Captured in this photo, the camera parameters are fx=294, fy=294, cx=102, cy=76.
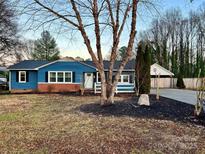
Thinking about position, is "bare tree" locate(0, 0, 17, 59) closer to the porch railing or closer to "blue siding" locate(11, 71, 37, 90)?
"blue siding" locate(11, 71, 37, 90)

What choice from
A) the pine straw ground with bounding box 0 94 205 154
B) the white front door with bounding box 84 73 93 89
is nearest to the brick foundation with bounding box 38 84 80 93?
the white front door with bounding box 84 73 93 89

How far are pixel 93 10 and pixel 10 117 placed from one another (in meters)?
6.18

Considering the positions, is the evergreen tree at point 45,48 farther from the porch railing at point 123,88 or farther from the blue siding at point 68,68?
the porch railing at point 123,88

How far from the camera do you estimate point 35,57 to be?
189 ft

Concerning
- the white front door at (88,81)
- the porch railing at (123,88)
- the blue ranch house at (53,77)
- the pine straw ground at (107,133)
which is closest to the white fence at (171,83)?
the blue ranch house at (53,77)

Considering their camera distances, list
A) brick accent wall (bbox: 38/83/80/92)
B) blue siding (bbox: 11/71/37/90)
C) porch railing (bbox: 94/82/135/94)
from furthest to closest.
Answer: blue siding (bbox: 11/71/37/90) < brick accent wall (bbox: 38/83/80/92) < porch railing (bbox: 94/82/135/94)

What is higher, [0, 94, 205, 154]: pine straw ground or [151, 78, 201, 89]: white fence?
[151, 78, 201, 89]: white fence

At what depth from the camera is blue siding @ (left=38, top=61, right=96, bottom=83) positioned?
100 ft

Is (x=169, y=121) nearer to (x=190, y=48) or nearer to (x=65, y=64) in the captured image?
(x=65, y=64)

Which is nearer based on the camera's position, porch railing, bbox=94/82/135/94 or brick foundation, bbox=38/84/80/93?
porch railing, bbox=94/82/135/94

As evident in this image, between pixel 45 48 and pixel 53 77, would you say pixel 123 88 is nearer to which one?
pixel 53 77

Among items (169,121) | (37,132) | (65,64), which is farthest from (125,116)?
(65,64)

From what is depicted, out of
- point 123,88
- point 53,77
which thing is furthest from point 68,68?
point 123,88

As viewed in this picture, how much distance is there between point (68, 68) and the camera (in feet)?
101
